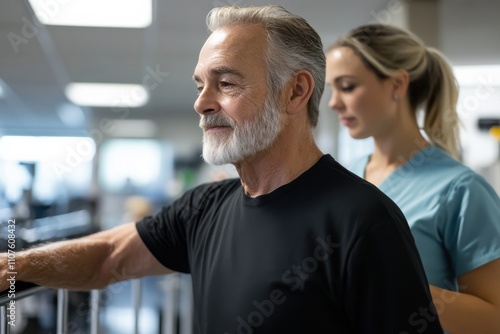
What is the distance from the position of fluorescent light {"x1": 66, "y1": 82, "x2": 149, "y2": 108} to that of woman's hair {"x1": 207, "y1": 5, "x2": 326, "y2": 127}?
256 inches

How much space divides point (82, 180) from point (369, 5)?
10477 millimetres

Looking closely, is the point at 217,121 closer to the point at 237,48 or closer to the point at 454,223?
the point at 237,48

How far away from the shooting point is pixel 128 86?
7566 millimetres

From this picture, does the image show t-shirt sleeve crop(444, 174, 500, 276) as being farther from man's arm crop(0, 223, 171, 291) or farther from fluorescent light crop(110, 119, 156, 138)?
fluorescent light crop(110, 119, 156, 138)

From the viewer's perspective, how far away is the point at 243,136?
3.59ft

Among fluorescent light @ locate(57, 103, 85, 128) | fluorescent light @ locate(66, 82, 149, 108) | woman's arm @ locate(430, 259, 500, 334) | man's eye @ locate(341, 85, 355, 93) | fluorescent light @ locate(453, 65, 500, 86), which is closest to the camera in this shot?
woman's arm @ locate(430, 259, 500, 334)

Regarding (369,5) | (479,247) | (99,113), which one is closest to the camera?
(479,247)

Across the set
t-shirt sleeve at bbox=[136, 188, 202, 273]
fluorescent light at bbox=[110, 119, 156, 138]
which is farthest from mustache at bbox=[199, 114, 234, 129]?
fluorescent light at bbox=[110, 119, 156, 138]

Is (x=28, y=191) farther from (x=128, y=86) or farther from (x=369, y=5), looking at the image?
(x=369, y=5)

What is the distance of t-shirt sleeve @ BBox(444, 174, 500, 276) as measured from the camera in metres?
1.29

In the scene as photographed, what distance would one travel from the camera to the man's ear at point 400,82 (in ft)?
5.07

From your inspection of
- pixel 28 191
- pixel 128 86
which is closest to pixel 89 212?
pixel 128 86

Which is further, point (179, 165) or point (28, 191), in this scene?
point (179, 165)

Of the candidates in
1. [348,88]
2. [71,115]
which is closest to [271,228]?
[348,88]
